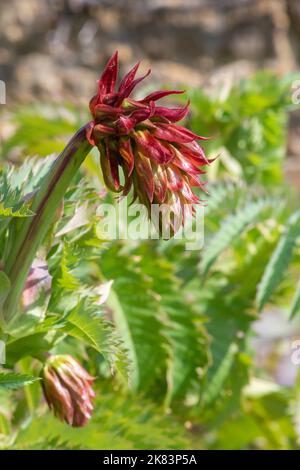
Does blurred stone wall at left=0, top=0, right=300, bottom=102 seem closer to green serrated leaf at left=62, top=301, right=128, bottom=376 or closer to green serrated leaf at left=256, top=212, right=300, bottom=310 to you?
green serrated leaf at left=256, top=212, right=300, bottom=310

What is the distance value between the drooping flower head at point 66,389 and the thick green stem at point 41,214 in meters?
0.08

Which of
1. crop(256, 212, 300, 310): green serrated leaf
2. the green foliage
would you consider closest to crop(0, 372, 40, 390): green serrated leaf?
crop(256, 212, 300, 310): green serrated leaf

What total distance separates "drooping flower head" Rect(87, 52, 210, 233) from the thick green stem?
1.0 inches

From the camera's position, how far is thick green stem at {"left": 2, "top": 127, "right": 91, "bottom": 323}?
63cm

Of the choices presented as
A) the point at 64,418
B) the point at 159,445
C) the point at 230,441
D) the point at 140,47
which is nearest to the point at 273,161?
the point at 230,441

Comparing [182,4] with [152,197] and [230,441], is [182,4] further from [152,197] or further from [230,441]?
[152,197]

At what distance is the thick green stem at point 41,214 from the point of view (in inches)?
24.8

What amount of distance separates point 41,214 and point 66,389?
0.61 ft

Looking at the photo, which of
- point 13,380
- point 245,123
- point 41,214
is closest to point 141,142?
point 41,214

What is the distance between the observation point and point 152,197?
0.60 meters

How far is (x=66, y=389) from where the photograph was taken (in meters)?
0.75

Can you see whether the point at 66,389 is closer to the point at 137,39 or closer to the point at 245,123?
the point at 245,123

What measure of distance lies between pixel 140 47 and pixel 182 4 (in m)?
0.19

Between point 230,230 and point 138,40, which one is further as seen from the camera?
point 138,40
